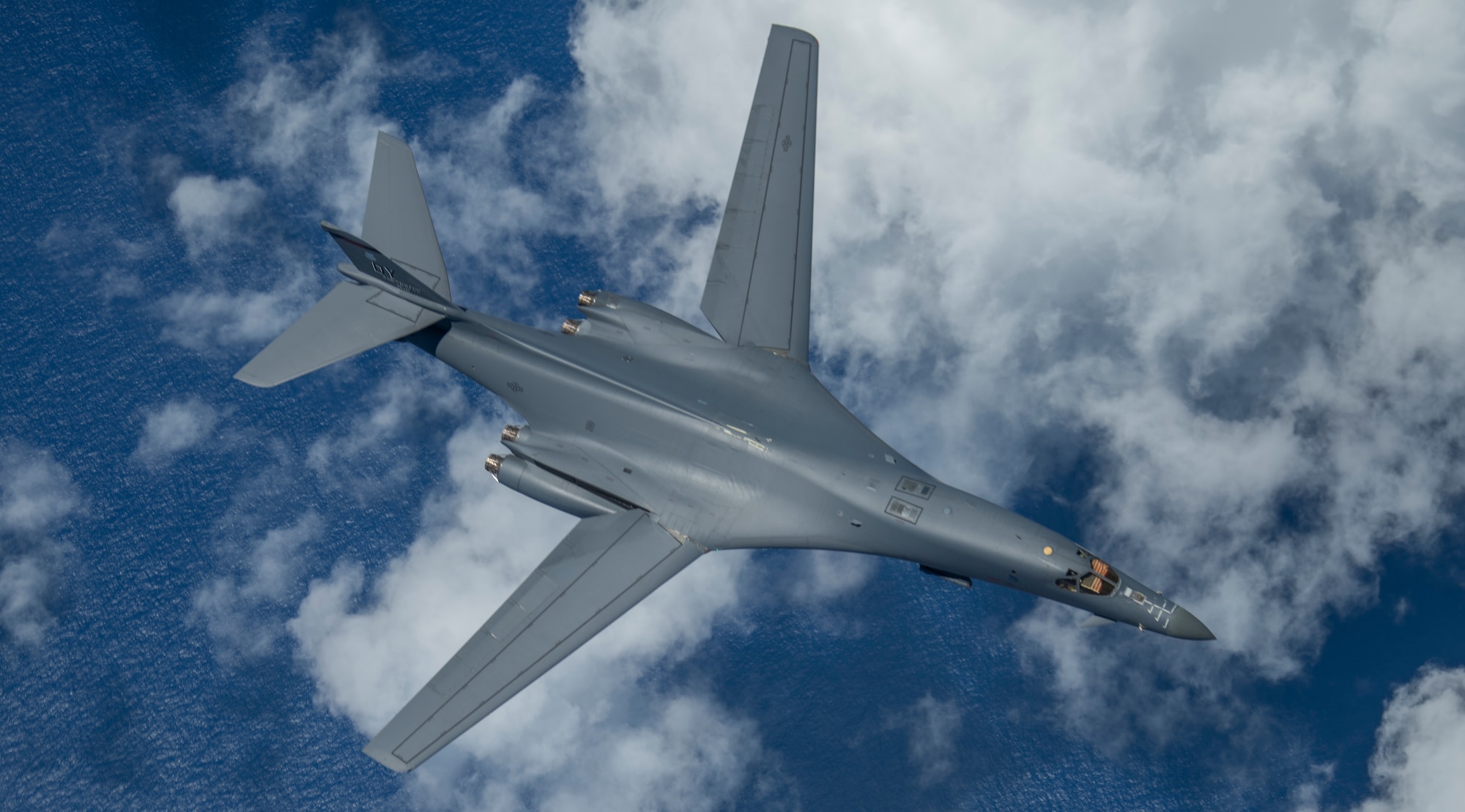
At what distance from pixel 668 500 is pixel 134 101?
1793 inches

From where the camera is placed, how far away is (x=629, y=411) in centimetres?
4128

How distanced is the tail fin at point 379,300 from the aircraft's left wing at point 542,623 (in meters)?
12.2

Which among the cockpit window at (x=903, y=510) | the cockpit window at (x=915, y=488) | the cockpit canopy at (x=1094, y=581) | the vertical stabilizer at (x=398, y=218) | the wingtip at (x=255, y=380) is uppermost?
the cockpit canopy at (x=1094, y=581)

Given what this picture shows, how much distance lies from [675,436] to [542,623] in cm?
934

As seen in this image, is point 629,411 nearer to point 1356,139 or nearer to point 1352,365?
point 1352,365

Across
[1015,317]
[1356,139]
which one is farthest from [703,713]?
[1356,139]

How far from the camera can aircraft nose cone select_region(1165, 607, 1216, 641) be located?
123 feet

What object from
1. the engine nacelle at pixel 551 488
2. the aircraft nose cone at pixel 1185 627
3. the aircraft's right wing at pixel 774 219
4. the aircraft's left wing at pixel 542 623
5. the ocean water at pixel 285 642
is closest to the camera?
the aircraft's left wing at pixel 542 623

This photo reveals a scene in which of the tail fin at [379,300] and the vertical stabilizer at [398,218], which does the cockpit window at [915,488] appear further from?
the vertical stabilizer at [398,218]

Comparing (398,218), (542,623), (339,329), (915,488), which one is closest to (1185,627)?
(915,488)

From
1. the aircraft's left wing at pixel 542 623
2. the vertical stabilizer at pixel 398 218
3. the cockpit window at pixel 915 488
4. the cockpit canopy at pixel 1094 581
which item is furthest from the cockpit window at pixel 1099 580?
the vertical stabilizer at pixel 398 218

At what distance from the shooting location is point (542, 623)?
39031 mm

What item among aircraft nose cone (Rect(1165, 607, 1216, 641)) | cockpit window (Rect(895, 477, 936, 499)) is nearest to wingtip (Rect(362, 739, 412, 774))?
cockpit window (Rect(895, 477, 936, 499))

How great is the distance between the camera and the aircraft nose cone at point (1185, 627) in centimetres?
3744
